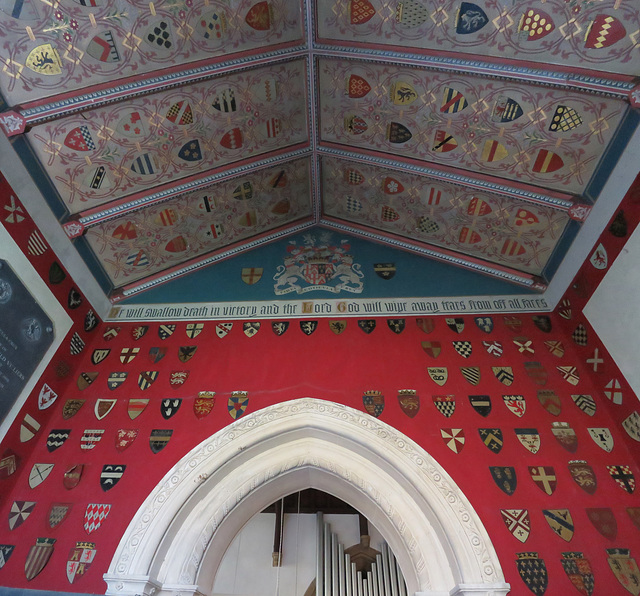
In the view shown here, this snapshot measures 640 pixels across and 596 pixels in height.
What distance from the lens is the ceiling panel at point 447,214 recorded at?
4.68m

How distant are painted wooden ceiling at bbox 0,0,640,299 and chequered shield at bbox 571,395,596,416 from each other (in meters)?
1.35

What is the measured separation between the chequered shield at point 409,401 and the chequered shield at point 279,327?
1408mm

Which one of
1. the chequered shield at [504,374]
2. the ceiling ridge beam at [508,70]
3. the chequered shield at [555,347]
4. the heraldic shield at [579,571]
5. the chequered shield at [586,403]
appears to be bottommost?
the heraldic shield at [579,571]

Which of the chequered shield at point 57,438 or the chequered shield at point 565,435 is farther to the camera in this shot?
the chequered shield at point 57,438

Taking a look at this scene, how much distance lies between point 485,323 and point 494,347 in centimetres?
32

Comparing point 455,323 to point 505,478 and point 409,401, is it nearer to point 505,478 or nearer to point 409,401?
point 409,401

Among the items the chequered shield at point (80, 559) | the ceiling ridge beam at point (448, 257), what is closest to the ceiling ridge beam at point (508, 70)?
the ceiling ridge beam at point (448, 257)

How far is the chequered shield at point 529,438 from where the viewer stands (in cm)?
402

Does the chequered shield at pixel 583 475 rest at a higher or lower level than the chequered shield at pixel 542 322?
lower

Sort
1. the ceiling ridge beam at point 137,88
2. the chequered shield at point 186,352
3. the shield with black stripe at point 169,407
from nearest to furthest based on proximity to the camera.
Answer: the ceiling ridge beam at point 137,88 < the shield with black stripe at point 169,407 < the chequered shield at point 186,352

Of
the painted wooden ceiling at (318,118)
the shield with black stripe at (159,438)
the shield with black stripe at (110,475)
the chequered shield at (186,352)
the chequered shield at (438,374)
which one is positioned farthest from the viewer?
the chequered shield at (186,352)

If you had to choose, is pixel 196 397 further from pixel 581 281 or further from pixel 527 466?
pixel 581 281

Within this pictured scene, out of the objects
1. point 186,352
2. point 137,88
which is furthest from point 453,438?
point 137,88

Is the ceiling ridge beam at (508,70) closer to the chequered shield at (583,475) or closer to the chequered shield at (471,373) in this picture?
the chequered shield at (471,373)
